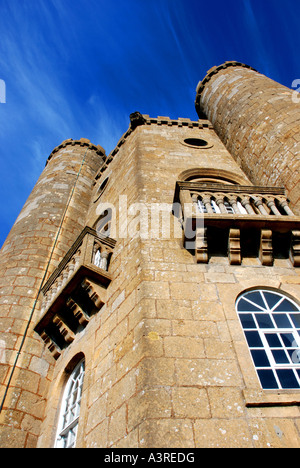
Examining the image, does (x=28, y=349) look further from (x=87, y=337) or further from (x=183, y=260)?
(x=183, y=260)

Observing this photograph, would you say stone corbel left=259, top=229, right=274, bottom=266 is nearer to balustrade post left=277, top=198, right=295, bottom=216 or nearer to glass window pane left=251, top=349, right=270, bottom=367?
balustrade post left=277, top=198, right=295, bottom=216

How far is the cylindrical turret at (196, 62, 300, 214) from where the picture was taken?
29.1ft

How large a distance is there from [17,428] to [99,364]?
2.16m

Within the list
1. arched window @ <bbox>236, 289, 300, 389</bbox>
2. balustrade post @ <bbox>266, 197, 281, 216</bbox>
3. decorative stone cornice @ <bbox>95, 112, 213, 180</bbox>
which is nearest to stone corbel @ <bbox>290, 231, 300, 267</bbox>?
balustrade post @ <bbox>266, 197, 281, 216</bbox>

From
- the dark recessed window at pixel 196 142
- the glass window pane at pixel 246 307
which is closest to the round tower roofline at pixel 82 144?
the dark recessed window at pixel 196 142

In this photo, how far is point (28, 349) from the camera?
746 cm

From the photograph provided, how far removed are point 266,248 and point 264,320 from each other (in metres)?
1.33

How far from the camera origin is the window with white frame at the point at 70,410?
18.7ft

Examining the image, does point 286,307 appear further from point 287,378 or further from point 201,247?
point 201,247

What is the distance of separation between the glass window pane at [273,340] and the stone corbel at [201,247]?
156 cm

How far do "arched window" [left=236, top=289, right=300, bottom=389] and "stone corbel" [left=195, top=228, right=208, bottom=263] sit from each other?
36.3 inches

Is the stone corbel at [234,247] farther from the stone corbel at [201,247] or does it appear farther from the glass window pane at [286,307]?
the glass window pane at [286,307]

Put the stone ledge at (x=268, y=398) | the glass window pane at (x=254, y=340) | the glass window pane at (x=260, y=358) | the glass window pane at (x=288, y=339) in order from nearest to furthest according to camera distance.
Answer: the stone ledge at (x=268, y=398) < the glass window pane at (x=260, y=358) < the glass window pane at (x=254, y=340) < the glass window pane at (x=288, y=339)
